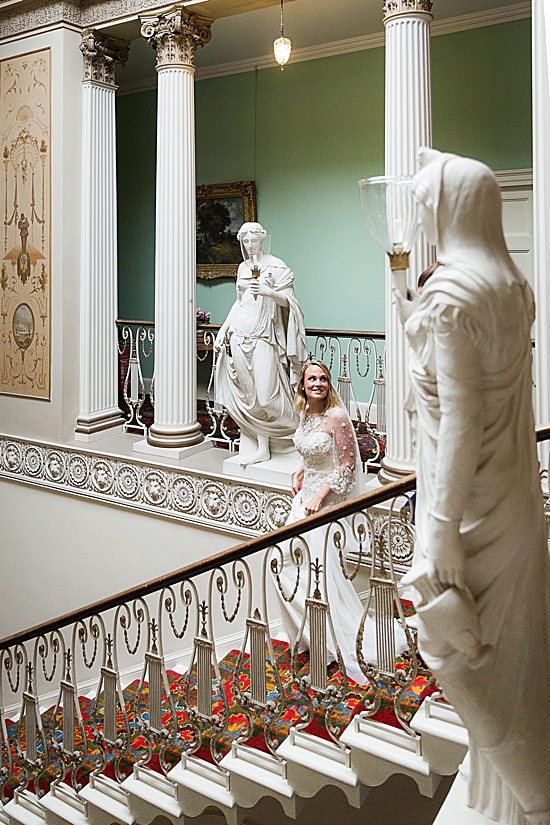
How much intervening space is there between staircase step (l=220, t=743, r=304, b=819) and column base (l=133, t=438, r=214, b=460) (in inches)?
158

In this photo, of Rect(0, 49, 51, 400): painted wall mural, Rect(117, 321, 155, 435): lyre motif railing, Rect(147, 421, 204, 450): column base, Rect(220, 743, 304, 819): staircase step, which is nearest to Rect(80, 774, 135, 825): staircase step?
Rect(220, 743, 304, 819): staircase step

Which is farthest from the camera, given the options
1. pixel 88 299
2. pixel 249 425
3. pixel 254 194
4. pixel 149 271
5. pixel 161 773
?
pixel 149 271

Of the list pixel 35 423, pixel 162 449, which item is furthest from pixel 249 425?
pixel 35 423

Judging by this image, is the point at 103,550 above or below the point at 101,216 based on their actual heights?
below

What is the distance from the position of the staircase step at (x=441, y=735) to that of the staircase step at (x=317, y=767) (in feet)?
1.38

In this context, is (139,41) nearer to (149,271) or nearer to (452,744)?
(149,271)

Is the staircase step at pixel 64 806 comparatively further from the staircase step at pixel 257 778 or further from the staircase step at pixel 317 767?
the staircase step at pixel 317 767

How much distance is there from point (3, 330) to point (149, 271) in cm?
362

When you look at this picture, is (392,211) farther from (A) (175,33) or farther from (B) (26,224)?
(B) (26,224)

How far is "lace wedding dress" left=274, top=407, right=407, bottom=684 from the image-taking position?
4879 mm

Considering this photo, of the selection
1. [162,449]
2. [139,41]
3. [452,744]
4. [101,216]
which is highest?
[139,41]

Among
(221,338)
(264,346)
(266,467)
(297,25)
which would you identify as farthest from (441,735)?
(297,25)

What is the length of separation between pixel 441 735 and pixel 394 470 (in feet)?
9.85

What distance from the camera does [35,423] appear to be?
8828 millimetres
